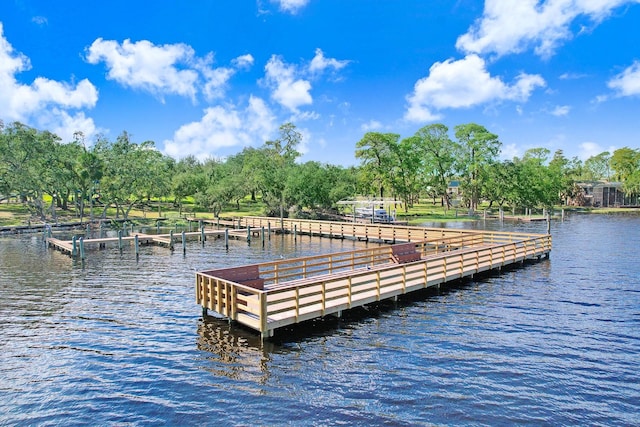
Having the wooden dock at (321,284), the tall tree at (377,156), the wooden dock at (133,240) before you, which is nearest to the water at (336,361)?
the wooden dock at (321,284)

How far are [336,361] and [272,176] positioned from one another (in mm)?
58956

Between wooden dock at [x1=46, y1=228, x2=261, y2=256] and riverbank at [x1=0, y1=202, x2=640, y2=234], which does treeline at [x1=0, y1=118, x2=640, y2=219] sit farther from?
wooden dock at [x1=46, y1=228, x2=261, y2=256]

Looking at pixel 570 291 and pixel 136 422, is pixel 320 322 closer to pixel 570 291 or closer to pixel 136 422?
pixel 136 422

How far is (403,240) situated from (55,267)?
86.0 ft

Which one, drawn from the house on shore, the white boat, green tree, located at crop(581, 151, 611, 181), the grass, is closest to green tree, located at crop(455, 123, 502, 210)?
the grass

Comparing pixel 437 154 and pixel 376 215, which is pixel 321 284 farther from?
pixel 437 154

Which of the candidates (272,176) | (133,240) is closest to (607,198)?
(272,176)

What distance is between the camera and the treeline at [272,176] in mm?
54438

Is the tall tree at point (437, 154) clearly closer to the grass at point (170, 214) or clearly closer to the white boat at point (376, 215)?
the grass at point (170, 214)

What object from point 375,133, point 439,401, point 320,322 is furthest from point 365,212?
point 439,401

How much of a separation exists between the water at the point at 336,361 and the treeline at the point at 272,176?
33.3m

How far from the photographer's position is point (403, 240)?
3847cm

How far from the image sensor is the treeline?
5444cm

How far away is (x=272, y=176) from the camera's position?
69562mm
